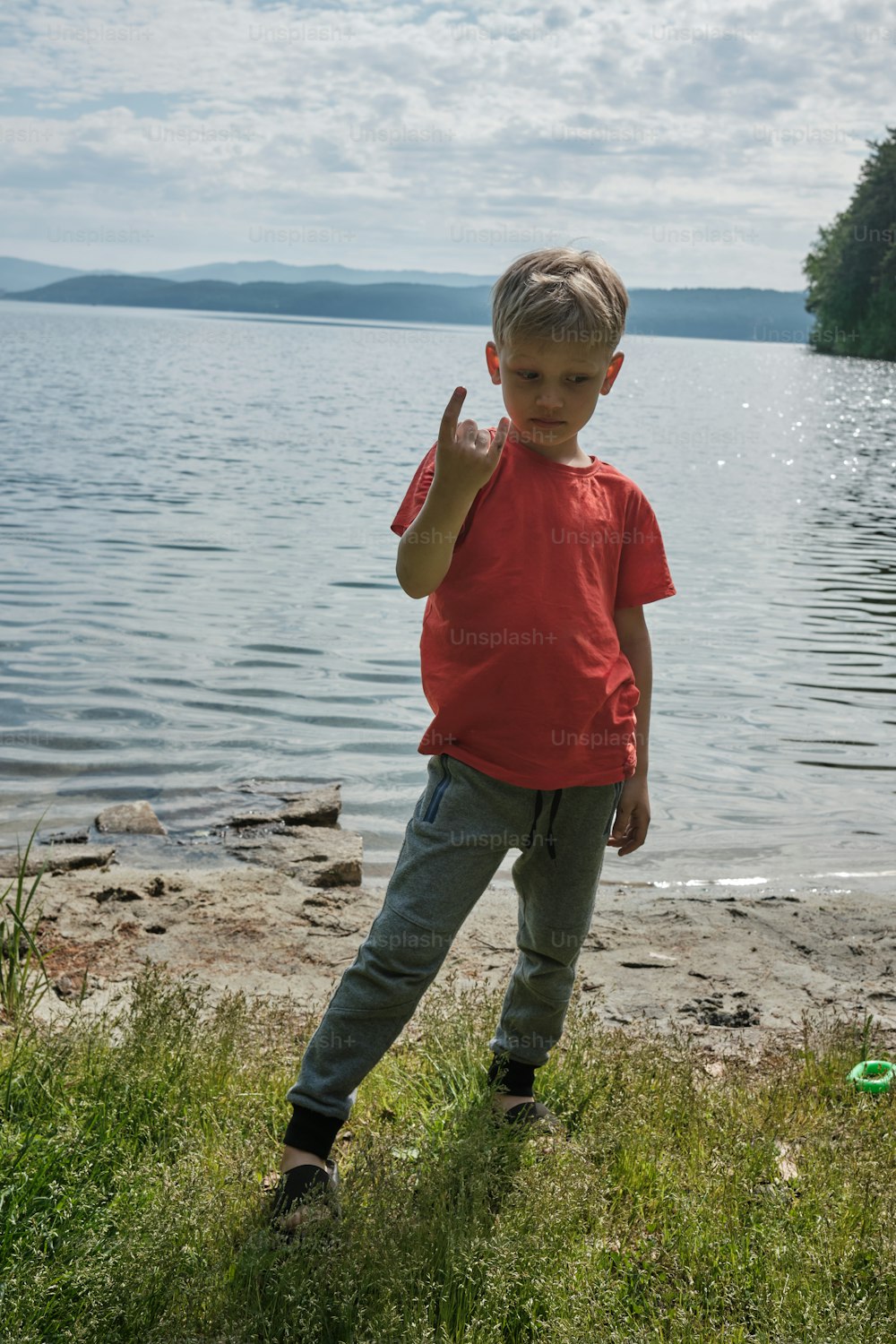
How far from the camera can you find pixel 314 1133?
282 centimetres

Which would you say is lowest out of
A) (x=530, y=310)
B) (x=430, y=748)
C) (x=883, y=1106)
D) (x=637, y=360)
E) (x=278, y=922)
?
(x=278, y=922)

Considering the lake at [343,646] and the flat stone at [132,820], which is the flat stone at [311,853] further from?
the flat stone at [132,820]

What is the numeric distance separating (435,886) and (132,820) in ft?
13.6

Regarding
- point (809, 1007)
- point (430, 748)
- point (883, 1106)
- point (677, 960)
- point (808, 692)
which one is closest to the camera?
point (430, 748)

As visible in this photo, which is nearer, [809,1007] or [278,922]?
[809,1007]

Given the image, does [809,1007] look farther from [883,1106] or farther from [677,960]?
[883,1106]

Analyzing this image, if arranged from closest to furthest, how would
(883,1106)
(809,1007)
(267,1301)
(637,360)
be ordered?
(267,1301)
(883,1106)
(809,1007)
(637,360)

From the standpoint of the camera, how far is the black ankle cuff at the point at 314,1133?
282 cm

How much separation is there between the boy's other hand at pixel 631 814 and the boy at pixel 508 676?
19cm

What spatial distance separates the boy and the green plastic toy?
4.47ft

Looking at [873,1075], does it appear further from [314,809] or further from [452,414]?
[314,809]

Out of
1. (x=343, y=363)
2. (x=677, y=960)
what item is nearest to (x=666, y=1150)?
(x=677, y=960)

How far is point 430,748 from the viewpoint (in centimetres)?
289

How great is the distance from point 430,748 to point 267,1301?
120 cm
